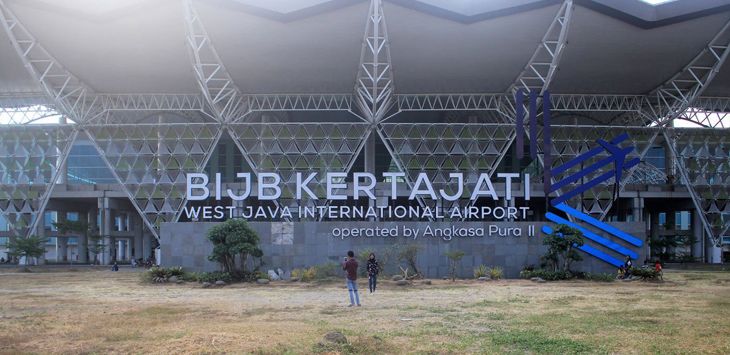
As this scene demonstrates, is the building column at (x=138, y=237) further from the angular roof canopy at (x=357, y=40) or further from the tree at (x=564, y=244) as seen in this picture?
the tree at (x=564, y=244)

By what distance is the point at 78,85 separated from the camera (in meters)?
49.5

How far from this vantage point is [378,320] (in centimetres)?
1633

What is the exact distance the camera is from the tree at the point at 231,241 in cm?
3048

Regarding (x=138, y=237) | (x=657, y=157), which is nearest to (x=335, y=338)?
(x=138, y=237)

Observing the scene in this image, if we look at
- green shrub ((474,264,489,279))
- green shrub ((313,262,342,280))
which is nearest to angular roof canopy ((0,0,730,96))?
green shrub ((474,264,489,279))

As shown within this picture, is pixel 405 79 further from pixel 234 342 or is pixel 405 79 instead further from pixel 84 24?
pixel 234 342

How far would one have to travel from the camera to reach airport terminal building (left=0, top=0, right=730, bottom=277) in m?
35.2

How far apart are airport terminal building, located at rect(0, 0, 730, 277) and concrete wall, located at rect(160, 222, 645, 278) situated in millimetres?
91

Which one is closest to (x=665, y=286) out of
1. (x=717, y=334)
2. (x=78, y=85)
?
(x=717, y=334)

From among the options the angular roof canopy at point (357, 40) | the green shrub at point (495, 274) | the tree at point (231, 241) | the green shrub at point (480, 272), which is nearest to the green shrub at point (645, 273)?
the green shrub at point (495, 274)

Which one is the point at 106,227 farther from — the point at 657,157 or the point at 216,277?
→ the point at 657,157

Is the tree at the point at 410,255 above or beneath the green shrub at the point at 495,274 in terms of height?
above

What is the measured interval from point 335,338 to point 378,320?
3549 millimetres

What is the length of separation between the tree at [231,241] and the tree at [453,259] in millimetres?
9530
